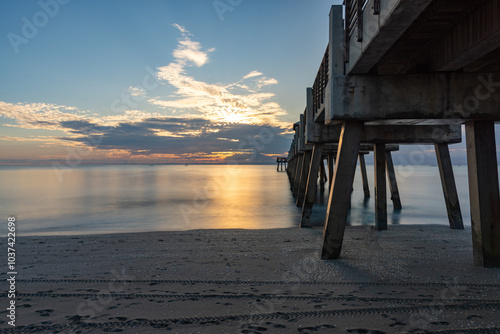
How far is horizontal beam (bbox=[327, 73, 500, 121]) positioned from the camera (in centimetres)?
546

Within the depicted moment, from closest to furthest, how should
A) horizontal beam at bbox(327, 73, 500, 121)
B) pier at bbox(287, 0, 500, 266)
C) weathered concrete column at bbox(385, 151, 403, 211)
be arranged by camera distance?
pier at bbox(287, 0, 500, 266) < horizontal beam at bbox(327, 73, 500, 121) < weathered concrete column at bbox(385, 151, 403, 211)

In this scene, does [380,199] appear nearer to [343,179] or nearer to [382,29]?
[343,179]

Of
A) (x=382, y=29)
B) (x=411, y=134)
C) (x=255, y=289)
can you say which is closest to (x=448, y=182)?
(x=411, y=134)

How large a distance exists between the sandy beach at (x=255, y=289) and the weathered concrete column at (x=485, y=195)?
0.36 meters

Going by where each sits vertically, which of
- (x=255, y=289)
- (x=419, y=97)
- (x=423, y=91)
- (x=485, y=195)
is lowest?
(x=255, y=289)

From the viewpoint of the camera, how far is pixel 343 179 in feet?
19.7

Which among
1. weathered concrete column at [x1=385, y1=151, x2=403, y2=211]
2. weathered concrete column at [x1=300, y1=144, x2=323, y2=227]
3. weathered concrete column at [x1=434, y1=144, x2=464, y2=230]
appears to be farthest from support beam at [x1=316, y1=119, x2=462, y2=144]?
weathered concrete column at [x1=385, y1=151, x2=403, y2=211]

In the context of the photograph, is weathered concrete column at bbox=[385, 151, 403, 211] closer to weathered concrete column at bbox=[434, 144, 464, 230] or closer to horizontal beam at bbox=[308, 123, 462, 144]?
weathered concrete column at bbox=[434, 144, 464, 230]

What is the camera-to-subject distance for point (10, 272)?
19.0ft

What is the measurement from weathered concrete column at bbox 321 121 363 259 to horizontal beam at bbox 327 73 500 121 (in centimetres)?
41

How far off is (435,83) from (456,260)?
11.4 feet

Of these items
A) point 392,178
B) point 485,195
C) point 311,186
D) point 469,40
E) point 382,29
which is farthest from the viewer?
point 392,178

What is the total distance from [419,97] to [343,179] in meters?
1.97

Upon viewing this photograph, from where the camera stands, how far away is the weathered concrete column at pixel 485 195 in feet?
18.1
